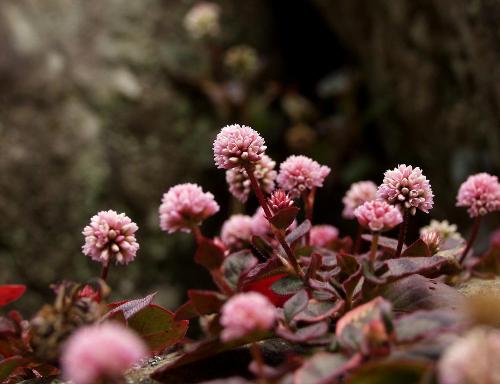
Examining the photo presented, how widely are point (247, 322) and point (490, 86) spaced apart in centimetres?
143

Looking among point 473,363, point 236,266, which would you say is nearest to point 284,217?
point 236,266

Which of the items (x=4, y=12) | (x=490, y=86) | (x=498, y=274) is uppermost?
(x=4, y=12)

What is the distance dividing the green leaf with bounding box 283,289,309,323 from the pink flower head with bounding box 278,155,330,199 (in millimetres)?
235

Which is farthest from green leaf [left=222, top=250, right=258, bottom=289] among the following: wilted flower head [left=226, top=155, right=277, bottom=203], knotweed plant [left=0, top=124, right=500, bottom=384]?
wilted flower head [left=226, top=155, right=277, bottom=203]

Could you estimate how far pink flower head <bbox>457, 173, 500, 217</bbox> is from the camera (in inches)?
36.7

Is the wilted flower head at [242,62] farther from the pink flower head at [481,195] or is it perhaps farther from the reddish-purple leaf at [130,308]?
the reddish-purple leaf at [130,308]

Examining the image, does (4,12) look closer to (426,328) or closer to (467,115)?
(467,115)

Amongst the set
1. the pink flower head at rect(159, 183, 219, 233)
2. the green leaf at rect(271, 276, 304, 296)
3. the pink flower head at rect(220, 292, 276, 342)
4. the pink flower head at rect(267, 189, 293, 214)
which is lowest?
the pink flower head at rect(220, 292, 276, 342)

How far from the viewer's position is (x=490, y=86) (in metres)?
1.79

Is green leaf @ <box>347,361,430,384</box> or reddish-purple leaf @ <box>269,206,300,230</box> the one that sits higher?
reddish-purple leaf @ <box>269,206,300,230</box>

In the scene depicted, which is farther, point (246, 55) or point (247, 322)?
point (246, 55)

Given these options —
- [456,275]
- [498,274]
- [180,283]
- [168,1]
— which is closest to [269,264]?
[456,275]

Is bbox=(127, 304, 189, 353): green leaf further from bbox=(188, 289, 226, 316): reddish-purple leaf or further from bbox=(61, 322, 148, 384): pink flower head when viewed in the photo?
bbox=(61, 322, 148, 384): pink flower head

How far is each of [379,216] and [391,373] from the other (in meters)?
0.22
